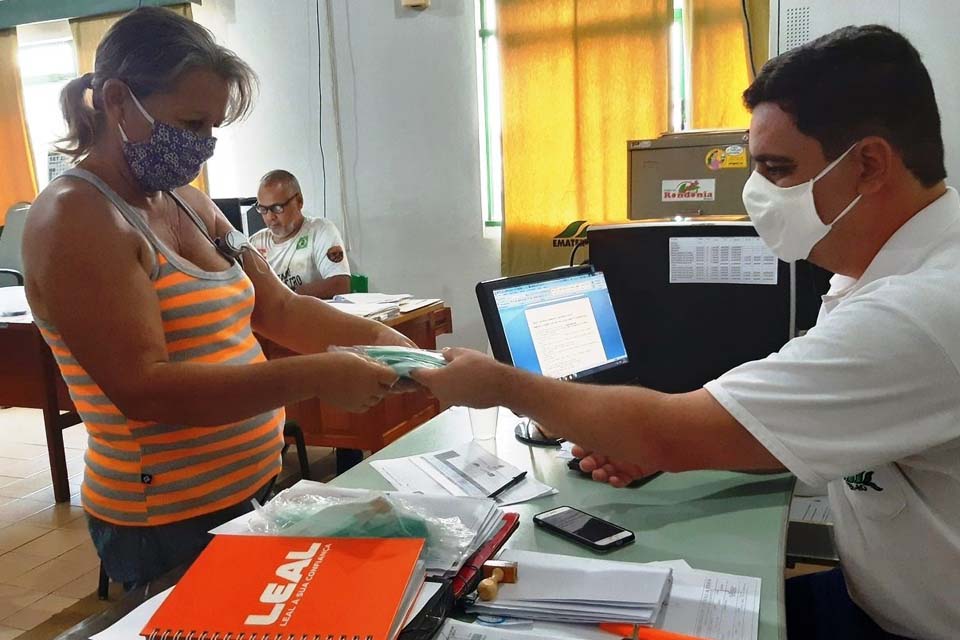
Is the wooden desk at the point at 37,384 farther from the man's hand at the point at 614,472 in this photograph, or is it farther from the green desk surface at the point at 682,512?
the man's hand at the point at 614,472

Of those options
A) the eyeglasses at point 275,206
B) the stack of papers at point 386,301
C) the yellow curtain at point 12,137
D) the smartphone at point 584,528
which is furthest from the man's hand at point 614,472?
the yellow curtain at point 12,137

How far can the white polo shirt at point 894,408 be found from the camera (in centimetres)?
93

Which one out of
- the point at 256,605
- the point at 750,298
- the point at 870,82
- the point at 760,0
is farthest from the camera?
the point at 760,0

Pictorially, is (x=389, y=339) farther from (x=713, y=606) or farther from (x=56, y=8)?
(x=56, y=8)

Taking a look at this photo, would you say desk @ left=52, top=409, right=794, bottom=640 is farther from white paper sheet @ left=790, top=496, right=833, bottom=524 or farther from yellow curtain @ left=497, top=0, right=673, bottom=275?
yellow curtain @ left=497, top=0, right=673, bottom=275

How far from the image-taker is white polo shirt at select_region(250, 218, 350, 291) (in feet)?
12.8

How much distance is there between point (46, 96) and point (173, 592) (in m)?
Result: 5.99

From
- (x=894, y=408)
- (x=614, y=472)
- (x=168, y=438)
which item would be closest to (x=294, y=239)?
(x=168, y=438)

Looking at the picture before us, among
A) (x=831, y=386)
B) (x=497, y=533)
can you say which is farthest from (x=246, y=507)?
(x=831, y=386)

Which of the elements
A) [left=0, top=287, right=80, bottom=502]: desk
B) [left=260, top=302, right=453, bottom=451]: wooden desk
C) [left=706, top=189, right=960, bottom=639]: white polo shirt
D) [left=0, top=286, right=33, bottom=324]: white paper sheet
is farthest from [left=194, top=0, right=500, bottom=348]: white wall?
[left=706, top=189, right=960, bottom=639]: white polo shirt

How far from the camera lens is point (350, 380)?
1233mm

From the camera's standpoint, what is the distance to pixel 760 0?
3.82 m

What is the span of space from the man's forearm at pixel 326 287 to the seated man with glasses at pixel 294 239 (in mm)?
20

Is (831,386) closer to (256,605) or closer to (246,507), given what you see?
(256,605)
